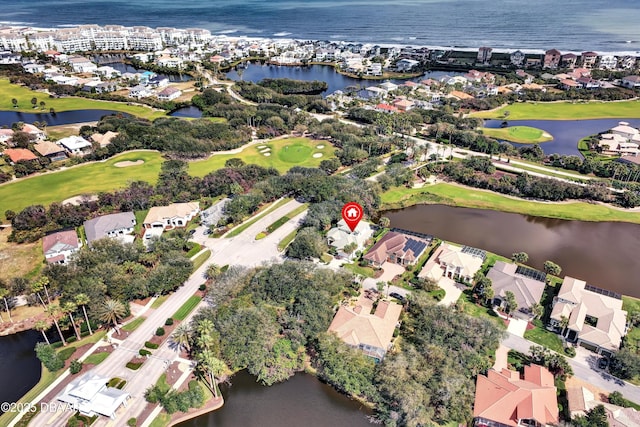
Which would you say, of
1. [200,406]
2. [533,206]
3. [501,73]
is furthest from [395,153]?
[501,73]

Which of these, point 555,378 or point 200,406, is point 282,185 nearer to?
point 200,406

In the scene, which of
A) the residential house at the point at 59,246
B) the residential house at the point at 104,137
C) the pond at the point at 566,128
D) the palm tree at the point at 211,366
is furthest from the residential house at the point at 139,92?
the palm tree at the point at 211,366

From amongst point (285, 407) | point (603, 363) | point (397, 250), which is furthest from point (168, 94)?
point (603, 363)

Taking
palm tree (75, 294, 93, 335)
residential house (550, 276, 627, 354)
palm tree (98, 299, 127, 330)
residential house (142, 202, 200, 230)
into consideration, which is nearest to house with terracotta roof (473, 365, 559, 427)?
residential house (550, 276, 627, 354)

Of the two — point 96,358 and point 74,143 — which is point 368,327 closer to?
point 96,358

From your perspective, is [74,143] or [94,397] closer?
Result: [94,397]

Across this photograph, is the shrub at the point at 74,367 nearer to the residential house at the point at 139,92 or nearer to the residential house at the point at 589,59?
the residential house at the point at 139,92
